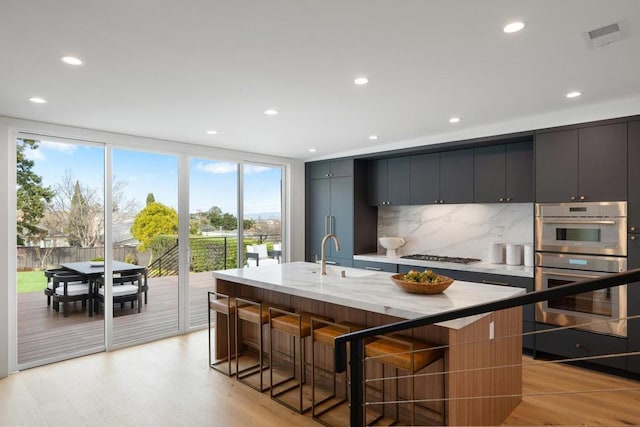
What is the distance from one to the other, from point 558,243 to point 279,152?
3.81 metres

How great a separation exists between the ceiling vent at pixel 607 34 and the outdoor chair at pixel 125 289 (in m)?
4.86

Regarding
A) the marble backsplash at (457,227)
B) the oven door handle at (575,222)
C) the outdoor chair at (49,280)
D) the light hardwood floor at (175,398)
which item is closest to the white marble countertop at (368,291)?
the light hardwood floor at (175,398)

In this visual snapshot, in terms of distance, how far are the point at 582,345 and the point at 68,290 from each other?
5.37 metres

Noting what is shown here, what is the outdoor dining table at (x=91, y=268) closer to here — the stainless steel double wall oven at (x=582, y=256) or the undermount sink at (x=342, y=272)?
the undermount sink at (x=342, y=272)

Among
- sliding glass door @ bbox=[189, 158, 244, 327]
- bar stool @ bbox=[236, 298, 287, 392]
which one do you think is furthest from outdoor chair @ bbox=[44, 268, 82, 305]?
bar stool @ bbox=[236, 298, 287, 392]

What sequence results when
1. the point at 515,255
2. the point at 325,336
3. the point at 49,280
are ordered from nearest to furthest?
the point at 325,336 < the point at 49,280 < the point at 515,255

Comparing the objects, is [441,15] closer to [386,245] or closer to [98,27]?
[98,27]

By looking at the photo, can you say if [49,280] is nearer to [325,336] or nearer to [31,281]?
[31,281]

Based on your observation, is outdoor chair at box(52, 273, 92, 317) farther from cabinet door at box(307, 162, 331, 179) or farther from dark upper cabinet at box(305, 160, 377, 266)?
cabinet door at box(307, 162, 331, 179)

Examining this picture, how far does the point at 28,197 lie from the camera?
3.94 m

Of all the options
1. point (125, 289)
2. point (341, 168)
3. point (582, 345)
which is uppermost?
point (341, 168)

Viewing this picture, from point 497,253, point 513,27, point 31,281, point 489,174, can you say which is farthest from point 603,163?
point 31,281

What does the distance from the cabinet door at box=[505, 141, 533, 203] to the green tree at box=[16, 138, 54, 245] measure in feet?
16.8

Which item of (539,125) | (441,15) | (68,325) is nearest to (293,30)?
(441,15)
